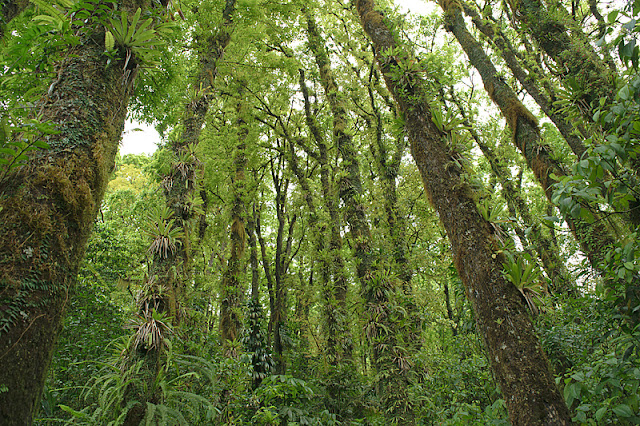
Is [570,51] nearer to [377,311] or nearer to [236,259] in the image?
[377,311]

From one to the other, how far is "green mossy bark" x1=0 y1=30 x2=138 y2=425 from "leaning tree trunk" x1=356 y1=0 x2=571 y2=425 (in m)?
2.83

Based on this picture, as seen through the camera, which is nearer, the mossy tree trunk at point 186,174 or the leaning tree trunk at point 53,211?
the leaning tree trunk at point 53,211

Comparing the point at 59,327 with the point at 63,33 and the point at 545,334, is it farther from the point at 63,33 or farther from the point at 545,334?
the point at 545,334

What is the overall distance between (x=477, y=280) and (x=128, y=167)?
54.4 feet

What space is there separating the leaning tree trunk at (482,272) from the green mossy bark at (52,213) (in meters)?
2.83

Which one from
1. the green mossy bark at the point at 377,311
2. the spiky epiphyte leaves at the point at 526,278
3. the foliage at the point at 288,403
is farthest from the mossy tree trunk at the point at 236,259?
the spiky epiphyte leaves at the point at 526,278

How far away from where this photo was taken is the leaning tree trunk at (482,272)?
240cm

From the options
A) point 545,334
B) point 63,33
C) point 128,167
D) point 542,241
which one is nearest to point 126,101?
point 63,33

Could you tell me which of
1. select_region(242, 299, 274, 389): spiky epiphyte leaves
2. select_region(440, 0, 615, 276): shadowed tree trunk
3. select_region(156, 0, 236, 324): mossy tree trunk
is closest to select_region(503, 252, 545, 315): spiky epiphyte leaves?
select_region(440, 0, 615, 276): shadowed tree trunk

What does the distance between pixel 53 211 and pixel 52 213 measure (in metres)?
0.01

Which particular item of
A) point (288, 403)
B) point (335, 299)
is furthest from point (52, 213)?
point (335, 299)

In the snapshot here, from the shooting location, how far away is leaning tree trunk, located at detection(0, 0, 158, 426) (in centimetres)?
155

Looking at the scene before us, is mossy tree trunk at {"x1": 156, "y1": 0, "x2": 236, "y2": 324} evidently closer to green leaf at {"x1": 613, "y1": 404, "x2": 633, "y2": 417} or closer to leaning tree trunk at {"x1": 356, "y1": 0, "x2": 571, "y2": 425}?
leaning tree trunk at {"x1": 356, "y1": 0, "x2": 571, "y2": 425}

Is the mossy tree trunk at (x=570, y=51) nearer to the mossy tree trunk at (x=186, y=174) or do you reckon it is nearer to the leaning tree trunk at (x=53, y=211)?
the leaning tree trunk at (x=53, y=211)
